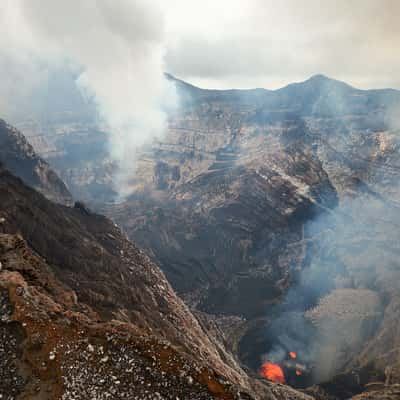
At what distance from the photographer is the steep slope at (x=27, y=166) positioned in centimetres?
12531

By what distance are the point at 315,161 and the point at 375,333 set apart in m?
95.9

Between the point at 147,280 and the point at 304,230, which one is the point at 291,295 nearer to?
Answer: the point at 304,230

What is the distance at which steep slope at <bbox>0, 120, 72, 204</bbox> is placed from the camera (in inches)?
4933

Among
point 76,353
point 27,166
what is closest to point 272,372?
point 76,353

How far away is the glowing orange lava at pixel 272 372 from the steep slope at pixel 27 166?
85.3 metres

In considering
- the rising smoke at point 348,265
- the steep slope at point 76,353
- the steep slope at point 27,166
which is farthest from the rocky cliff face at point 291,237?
the steep slope at point 76,353

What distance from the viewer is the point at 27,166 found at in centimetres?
13050

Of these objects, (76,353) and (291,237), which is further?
(291,237)

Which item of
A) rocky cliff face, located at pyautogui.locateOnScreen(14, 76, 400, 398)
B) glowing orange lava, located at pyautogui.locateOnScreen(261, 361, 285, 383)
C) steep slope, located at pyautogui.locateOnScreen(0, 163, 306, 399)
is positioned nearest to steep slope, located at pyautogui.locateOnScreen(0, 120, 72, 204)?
rocky cliff face, located at pyautogui.locateOnScreen(14, 76, 400, 398)

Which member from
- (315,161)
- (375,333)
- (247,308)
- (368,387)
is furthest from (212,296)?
(315,161)

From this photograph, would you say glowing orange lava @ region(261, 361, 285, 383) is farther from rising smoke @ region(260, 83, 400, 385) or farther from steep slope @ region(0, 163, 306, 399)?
steep slope @ region(0, 163, 306, 399)

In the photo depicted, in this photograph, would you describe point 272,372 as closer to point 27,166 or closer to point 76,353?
point 76,353

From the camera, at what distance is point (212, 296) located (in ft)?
369

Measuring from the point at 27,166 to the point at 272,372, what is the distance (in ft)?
351
